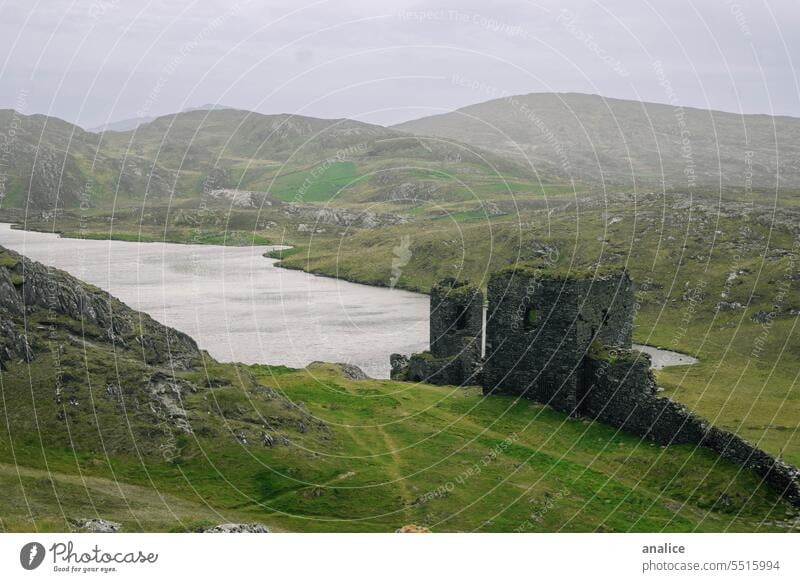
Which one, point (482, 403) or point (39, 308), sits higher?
point (39, 308)

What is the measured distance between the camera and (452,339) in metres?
54.3

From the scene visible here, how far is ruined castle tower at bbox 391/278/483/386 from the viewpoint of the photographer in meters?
53.0

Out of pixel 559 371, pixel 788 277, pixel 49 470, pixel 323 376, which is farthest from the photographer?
pixel 788 277

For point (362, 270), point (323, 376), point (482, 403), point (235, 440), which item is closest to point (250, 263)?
point (362, 270)

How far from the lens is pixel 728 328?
87312 millimetres

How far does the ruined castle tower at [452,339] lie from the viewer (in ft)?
174

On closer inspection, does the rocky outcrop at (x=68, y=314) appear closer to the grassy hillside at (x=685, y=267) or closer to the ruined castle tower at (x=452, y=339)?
the ruined castle tower at (x=452, y=339)

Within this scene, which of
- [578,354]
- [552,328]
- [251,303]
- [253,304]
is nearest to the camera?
[578,354]

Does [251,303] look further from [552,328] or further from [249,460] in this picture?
[249,460]

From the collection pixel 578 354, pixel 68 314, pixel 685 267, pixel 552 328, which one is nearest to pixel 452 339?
pixel 552 328

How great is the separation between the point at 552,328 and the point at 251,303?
2690 inches

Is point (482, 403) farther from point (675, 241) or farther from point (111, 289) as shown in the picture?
point (675, 241)

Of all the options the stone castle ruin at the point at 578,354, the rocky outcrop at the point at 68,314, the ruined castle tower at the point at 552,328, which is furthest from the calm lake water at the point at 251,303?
the rocky outcrop at the point at 68,314

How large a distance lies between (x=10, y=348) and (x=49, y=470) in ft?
23.0
